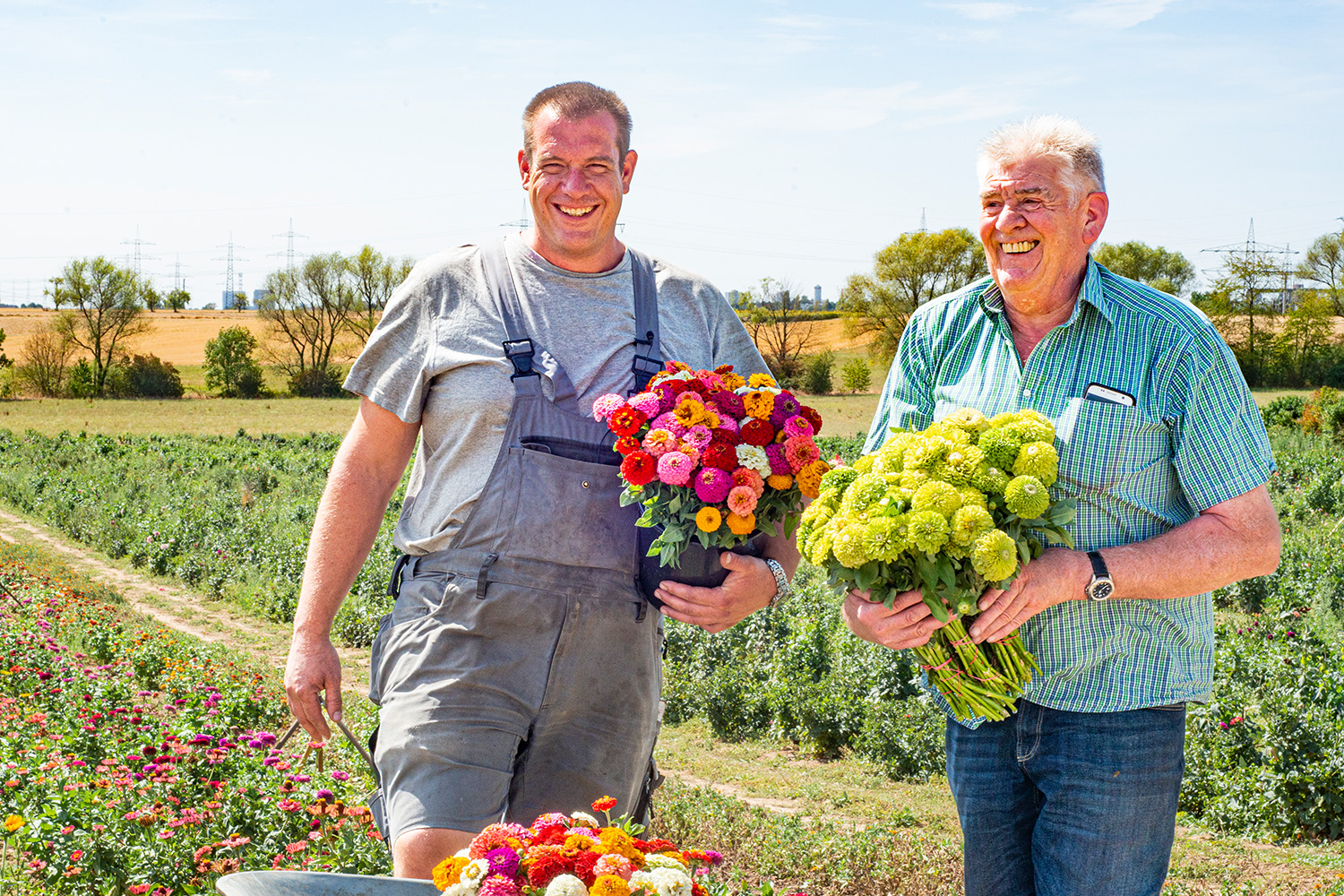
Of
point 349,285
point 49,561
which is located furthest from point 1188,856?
point 349,285

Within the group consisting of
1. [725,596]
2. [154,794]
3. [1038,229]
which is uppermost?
[1038,229]

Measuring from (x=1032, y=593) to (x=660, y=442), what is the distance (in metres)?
0.88

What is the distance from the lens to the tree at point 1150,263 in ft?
205

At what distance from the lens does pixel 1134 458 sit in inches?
92.7

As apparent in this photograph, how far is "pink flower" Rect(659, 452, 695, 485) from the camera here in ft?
8.06

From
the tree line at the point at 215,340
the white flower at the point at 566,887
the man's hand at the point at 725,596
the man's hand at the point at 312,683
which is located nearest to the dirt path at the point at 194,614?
the man's hand at the point at 312,683

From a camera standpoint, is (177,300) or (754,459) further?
(177,300)

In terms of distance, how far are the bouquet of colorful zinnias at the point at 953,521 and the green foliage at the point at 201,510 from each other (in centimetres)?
931

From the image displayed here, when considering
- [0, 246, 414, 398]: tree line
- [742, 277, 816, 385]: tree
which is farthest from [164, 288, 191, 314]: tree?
[742, 277, 816, 385]: tree

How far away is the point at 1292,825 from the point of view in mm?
6078

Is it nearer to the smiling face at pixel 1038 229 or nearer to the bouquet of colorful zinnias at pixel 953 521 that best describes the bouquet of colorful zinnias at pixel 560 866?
the bouquet of colorful zinnias at pixel 953 521

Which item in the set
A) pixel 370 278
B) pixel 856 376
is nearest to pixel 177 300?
pixel 370 278

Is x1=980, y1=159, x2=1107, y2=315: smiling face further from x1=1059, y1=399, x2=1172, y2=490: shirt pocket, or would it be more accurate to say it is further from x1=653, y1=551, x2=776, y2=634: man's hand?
x1=653, y1=551, x2=776, y2=634: man's hand

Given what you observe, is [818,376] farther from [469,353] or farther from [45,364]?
[469,353]
